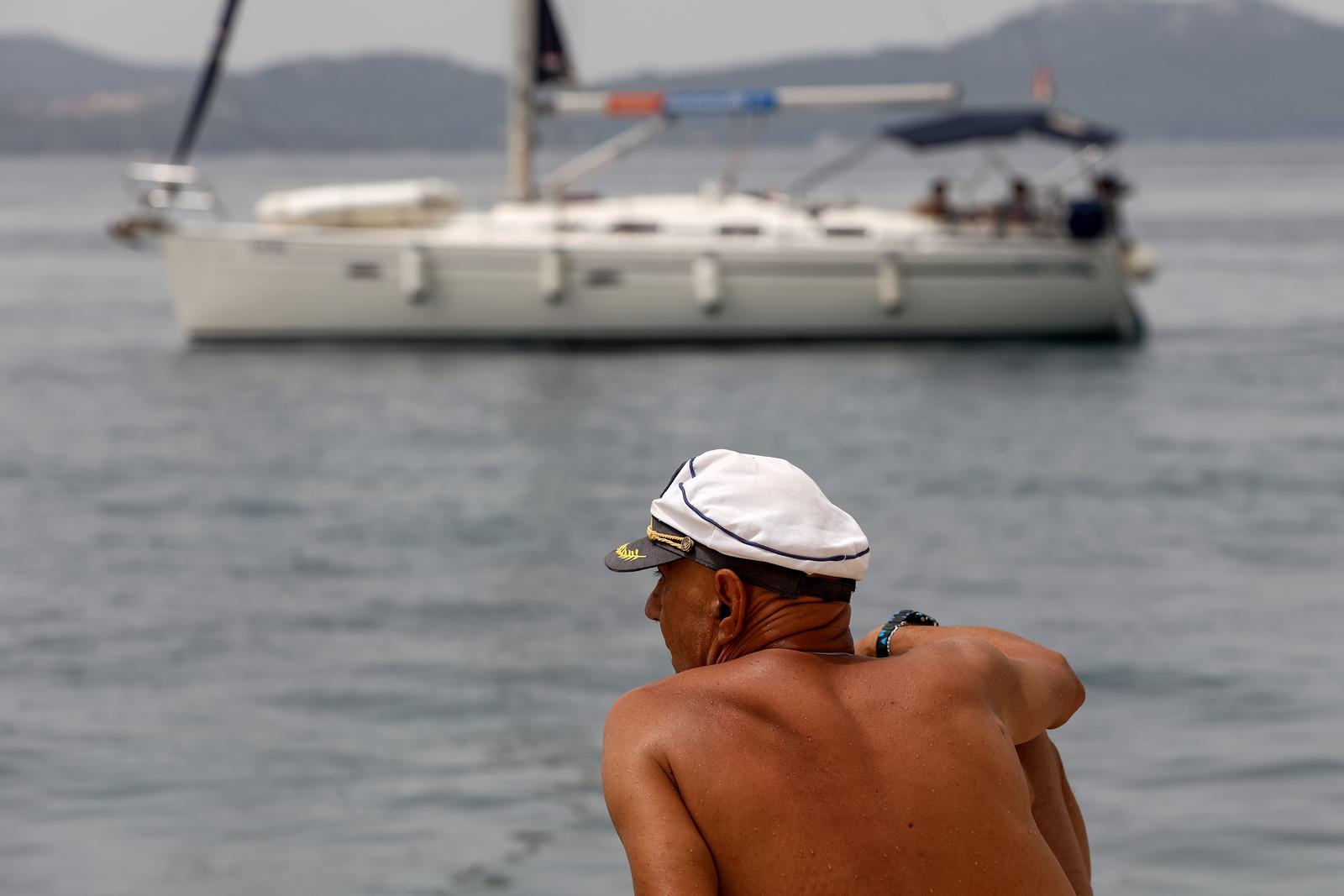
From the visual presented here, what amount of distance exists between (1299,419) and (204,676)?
55.0 ft

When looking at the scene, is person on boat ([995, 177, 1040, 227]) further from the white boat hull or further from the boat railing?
the boat railing

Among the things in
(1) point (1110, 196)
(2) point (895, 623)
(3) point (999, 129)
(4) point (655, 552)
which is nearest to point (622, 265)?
(3) point (999, 129)

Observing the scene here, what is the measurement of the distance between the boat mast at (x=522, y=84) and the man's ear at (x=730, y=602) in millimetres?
29326

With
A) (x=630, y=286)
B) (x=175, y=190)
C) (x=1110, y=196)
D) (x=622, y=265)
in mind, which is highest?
(x=175, y=190)

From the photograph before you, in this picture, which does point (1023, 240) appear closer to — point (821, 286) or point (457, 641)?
point (821, 286)

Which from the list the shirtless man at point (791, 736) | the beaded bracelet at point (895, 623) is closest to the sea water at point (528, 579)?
the beaded bracelet at point (895, 623)

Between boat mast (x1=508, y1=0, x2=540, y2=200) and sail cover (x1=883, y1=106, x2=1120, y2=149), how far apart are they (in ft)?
19.1

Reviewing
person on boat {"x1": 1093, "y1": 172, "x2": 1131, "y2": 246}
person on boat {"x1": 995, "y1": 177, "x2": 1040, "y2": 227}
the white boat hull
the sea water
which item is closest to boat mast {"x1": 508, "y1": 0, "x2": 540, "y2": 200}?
the sea water

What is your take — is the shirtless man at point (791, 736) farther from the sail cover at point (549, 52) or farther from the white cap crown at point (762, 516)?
the sail cover at point (549, 52)

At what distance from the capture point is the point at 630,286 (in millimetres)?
29641

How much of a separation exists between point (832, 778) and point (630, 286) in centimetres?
2746

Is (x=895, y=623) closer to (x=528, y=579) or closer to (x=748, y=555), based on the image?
(x=748, y=555)

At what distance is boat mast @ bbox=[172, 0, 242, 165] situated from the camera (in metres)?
31.7

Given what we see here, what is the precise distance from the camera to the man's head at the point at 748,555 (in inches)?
94.0
